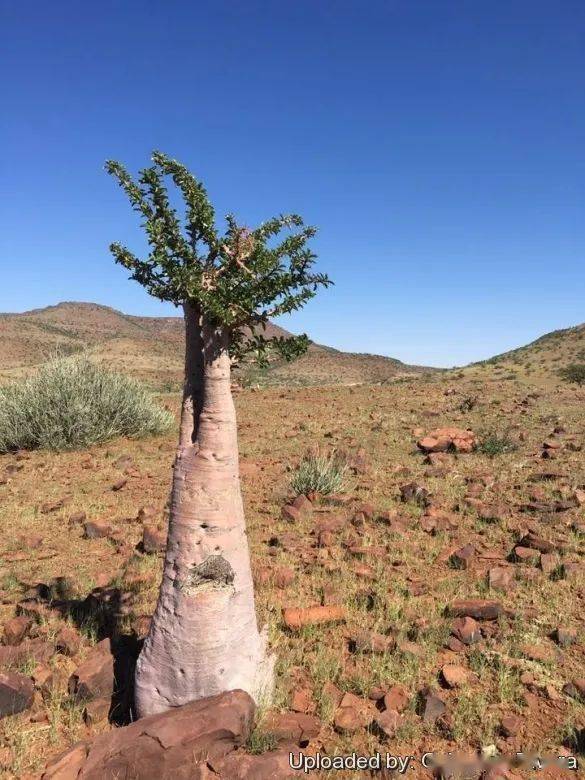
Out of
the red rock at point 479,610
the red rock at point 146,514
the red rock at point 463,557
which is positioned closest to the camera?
the red rock at point 479,610

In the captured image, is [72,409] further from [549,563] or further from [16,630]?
[549,563]

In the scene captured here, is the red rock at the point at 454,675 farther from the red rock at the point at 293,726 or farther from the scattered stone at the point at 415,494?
the scattered stone at the point at 415,494

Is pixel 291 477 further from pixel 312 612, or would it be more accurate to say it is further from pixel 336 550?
pixel 312 612

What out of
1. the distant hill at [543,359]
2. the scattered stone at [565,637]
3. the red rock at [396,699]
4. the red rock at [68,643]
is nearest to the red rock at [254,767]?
the red rock at [396,699]

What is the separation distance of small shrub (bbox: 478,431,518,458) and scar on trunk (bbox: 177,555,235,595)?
722 centimetres

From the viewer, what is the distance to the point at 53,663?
11.8 feet

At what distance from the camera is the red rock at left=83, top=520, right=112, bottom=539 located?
5.95 metres

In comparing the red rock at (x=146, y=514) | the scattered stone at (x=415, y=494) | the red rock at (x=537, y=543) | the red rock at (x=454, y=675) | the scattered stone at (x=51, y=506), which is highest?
the scattered stone at (x=415, y=494)

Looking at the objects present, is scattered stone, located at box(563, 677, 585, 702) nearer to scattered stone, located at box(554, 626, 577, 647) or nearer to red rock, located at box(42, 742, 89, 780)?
scattered stone, located at box(554, 626, 577, 647)

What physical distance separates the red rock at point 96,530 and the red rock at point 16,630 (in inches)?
77.6

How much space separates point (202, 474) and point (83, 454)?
7.80 m

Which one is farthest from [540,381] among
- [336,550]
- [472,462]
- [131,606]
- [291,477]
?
[131,606]

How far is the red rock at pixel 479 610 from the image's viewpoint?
167 inches

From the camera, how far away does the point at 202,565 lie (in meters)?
3.02
